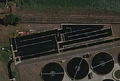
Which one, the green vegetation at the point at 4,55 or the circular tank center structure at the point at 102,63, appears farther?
the green vegetation at the point at 4,55

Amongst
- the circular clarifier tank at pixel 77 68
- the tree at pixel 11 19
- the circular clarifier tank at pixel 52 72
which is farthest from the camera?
the circular clarifier tank at pixel 52 72

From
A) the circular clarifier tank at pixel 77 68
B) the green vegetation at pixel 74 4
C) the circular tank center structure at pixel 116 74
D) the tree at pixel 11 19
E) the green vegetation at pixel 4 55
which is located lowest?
the circular tank center structure at pixel 116 74

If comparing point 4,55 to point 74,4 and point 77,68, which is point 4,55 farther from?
point 74,4

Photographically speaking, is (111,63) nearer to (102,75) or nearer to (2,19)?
(102,75)

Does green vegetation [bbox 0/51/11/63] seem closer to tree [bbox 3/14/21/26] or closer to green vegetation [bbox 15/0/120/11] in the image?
tree [bbox 3/14/21/26]

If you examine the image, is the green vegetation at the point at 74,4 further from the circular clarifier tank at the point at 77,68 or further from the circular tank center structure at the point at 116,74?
the circular tank center structure at the point at 116,74

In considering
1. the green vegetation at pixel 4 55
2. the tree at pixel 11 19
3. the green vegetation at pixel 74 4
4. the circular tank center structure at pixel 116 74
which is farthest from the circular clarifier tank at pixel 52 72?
the green vegetation at pixel 74 4

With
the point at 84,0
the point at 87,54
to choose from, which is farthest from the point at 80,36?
the point at 84,0
